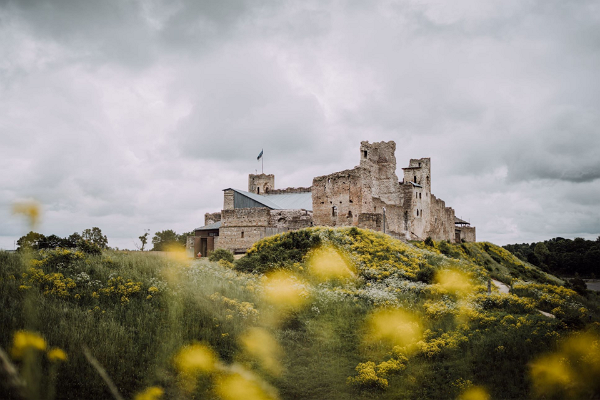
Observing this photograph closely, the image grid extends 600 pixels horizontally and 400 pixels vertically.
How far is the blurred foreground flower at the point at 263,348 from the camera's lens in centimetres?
1037

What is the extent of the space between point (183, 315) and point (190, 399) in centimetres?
367

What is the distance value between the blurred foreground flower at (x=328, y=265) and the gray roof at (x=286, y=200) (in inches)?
757

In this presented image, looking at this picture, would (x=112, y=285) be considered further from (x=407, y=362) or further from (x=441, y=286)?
(x=441, y=286)

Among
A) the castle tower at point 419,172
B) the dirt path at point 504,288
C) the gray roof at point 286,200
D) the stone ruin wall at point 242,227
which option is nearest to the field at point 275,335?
the dirt path at point 504,288

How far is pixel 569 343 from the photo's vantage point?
10594 mm

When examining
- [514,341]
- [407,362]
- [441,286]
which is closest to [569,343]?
[514,341]

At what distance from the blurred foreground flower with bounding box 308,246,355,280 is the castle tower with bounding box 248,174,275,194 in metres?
39.3

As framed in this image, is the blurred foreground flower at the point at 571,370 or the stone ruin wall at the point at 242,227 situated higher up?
the stone ruin wall at the point at 242,227

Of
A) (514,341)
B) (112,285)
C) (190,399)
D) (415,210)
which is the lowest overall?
(190,399)

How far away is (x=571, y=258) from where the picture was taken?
56.7 m

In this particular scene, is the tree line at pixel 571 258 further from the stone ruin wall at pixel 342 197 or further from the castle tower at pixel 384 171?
the stone ruin wall at pixel 342 197

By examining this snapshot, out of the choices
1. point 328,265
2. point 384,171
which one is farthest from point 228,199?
point 328,265

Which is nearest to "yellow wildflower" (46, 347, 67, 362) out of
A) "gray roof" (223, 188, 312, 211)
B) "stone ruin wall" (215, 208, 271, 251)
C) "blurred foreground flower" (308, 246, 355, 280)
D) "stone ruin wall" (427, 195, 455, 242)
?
"blurred foreground flower" (308, 246, 355, 280)

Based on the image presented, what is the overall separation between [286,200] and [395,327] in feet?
118
